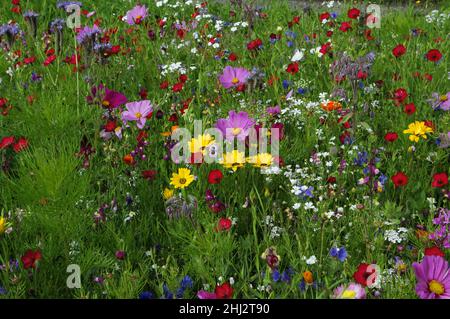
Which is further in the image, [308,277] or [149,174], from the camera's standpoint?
[149,174]

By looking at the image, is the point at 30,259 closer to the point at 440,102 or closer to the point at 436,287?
the point at 436,287

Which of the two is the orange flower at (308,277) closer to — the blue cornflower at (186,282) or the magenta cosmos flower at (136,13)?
the blue cornflower at (186,282)

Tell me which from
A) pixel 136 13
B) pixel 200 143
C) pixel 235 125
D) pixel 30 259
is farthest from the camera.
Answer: pixel 136 13

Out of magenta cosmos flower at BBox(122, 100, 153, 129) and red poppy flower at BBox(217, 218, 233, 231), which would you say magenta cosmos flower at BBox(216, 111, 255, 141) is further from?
red poppy flower at BBox(217, 218, 233, 231)

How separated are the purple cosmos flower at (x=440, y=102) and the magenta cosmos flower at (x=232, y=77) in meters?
0.86

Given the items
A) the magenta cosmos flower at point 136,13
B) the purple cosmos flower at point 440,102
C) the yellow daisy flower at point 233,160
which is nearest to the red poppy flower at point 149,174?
the yellow daisy flower at point 233,160

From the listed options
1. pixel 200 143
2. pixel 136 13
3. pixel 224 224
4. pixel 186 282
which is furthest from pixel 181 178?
pixel 136 13

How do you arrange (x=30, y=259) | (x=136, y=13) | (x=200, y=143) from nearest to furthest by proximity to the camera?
(x=30, y=259), (x=200, y=143), (x=136, y=13)

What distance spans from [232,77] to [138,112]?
21.3 inches

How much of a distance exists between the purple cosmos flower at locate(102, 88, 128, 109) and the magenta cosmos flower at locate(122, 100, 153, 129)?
5 centimetres

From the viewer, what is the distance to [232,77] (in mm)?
2947

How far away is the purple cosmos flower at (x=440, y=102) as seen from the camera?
278cm
